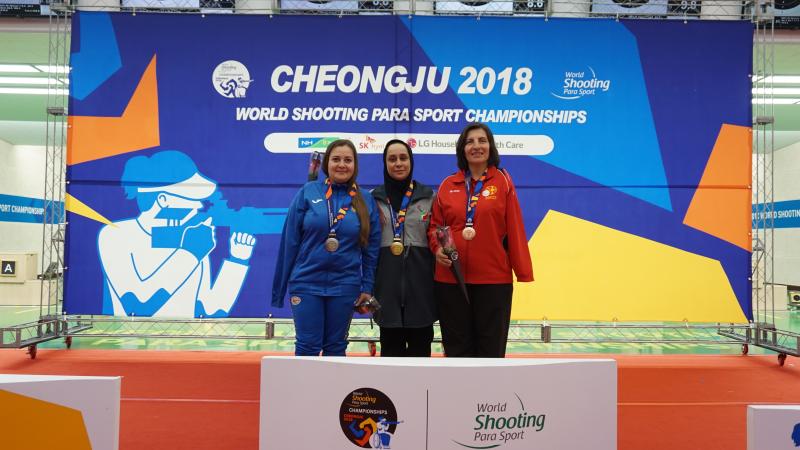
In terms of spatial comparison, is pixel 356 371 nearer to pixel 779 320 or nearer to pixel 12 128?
pixel 779 320

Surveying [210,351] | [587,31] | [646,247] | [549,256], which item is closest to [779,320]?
[646,247]

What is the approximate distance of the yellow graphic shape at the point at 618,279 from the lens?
443 cm

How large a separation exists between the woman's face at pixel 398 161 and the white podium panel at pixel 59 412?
5.05ft

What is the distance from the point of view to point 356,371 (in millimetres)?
1386

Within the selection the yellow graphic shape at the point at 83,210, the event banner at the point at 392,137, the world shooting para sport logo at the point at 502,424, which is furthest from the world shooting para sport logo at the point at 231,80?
the world shooting para sport logo at the point at 502,424

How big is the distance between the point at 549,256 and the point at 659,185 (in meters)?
1.11

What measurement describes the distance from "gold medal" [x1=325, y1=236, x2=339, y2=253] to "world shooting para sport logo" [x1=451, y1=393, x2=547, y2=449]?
1.23 metres

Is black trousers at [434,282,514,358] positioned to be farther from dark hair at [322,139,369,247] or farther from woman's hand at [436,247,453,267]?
dark hair at [322,139,369,247]

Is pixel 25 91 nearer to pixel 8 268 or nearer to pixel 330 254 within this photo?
pixel 8 268

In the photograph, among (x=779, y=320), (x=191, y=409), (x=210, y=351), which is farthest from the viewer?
(x=779, y=320)

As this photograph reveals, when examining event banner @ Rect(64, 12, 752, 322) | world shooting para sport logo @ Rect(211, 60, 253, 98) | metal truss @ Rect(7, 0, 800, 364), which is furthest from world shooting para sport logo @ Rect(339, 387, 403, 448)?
world shooting para sport logo @ Rect(211, 60, 253, 98)

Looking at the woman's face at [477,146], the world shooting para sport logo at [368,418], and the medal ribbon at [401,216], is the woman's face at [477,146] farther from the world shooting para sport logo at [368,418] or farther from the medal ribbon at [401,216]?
the world shooting para sport logo at [368,418]

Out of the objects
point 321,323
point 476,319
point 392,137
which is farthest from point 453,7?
point 321,323

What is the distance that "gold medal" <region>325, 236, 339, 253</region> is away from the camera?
243cm
